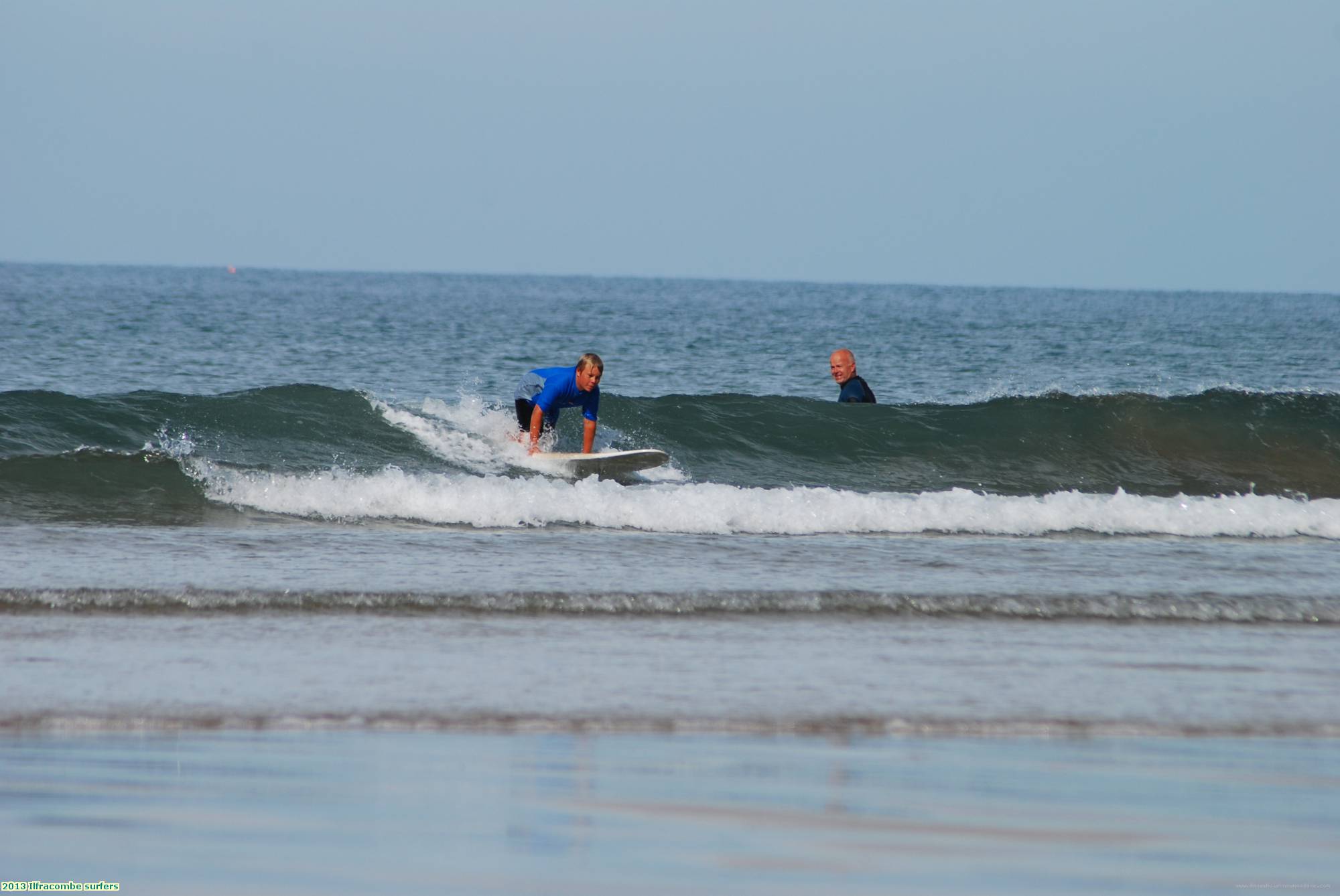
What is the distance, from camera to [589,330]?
148ft

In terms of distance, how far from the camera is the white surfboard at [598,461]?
12312mm

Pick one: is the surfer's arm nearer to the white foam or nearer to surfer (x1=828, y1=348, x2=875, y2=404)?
the white foam

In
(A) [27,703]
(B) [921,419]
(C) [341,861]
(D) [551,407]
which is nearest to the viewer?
(C) [341,861]

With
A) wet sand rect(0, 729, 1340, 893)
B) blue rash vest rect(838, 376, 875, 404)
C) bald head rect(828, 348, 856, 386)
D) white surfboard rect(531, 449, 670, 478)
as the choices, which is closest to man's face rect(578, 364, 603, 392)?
white surfboard rect(531, 449, 670, 478)

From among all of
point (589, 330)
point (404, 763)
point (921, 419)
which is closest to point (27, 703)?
point (404, 763)

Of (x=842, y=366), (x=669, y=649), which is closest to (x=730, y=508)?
(x=842, y=366)

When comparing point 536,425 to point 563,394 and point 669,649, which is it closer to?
point 563,394

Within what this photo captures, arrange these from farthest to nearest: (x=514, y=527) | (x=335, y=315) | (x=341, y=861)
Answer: (x=335, y=315) < (x=514, y=527) < (x=341, y=861)

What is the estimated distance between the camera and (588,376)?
1126 cm

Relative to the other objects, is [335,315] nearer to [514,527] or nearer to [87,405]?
[87,405]

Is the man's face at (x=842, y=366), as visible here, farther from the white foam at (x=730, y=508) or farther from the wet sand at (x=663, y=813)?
the wet sand at (x=663, y=813)

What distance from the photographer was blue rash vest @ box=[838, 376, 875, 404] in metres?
14.9

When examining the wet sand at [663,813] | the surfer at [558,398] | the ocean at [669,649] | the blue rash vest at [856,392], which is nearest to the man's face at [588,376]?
the surfer at [558,398]

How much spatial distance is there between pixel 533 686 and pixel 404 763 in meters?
1.11
